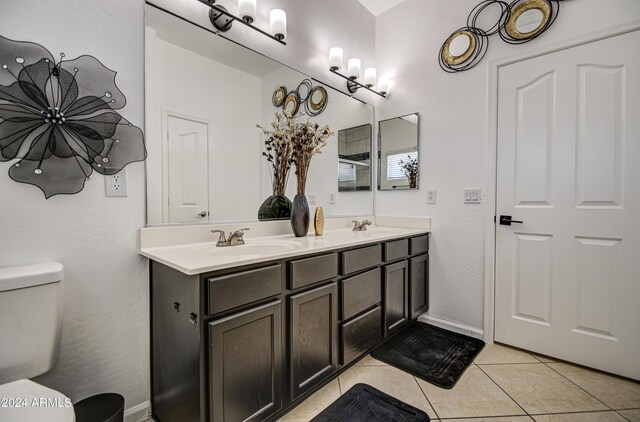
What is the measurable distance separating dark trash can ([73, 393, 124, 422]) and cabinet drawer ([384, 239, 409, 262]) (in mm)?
1581

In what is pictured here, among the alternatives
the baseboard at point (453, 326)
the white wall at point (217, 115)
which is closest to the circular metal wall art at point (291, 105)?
the white wall at point (217, 115)

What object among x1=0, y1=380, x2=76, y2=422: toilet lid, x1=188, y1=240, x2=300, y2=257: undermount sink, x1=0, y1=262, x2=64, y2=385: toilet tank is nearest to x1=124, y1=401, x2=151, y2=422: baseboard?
x1=0, y1=262, x2=64, y2=385: toilet tank

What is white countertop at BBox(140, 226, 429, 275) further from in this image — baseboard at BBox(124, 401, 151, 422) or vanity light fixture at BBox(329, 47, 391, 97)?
vanity light fixture at BBox(329, 47, 391, 97)

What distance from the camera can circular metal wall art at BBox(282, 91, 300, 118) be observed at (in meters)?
2.02

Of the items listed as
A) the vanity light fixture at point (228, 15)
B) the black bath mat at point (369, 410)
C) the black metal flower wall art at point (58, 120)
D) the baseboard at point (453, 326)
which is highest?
the vanity light fixture at point (228, 15)

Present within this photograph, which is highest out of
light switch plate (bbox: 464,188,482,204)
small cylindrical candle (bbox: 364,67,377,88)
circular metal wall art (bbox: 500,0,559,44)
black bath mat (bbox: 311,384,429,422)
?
circular metal wall art (bbox: 500,0,559,44)

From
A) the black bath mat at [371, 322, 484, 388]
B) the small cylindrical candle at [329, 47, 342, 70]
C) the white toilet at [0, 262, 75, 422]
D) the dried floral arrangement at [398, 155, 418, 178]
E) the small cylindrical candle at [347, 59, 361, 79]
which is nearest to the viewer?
the white toilet at [0, 262, 75, 422]

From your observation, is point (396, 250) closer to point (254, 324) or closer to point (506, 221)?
point (506, 221)

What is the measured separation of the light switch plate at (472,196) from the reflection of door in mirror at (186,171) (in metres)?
1.90

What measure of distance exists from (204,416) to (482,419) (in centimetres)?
129

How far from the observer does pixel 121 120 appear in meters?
1.29

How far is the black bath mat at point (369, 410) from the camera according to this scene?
4.44 ft

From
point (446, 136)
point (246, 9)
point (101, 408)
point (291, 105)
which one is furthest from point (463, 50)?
point (101, 408)

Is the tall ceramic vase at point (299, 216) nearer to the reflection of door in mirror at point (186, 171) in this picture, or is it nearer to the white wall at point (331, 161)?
the white wall at point (331, 161)
